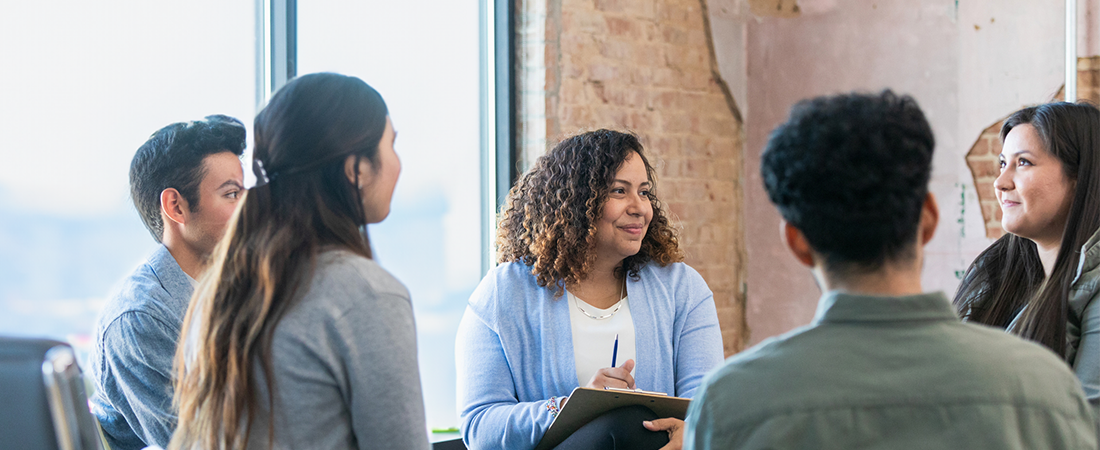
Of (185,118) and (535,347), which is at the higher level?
(185,118)

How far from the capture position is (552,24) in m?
3.01

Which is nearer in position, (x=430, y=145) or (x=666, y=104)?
(x=430, y=145)

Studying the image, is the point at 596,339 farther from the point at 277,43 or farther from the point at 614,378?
the point at 277,43

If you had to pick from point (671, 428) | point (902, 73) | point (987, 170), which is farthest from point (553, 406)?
point (902, 73)

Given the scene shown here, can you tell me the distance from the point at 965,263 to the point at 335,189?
258 centimetres

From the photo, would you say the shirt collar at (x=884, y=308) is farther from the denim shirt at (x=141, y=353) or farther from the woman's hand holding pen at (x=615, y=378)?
the denim shirt at (x=141, y=353)

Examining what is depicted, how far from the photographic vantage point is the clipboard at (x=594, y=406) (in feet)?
5.34

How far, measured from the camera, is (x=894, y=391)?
0.82 metres

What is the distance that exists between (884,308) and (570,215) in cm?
122

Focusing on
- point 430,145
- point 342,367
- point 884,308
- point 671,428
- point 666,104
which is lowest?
point 671,428

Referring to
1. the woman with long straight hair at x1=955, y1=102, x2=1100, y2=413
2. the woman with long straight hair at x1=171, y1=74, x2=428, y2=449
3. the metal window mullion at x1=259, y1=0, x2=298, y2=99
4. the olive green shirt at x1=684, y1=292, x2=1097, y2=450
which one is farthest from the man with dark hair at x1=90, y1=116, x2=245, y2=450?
the woman with long straight hair at x1=955, y1=102, x2=1100, y2=413

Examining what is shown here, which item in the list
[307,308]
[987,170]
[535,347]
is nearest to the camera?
[307,308]

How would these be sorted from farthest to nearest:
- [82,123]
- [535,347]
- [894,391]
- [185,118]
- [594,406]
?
[185,118]
[82,123]
[535,347]
[594,406]
[894,391]

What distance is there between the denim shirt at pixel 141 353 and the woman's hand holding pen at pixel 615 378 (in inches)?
32.5
